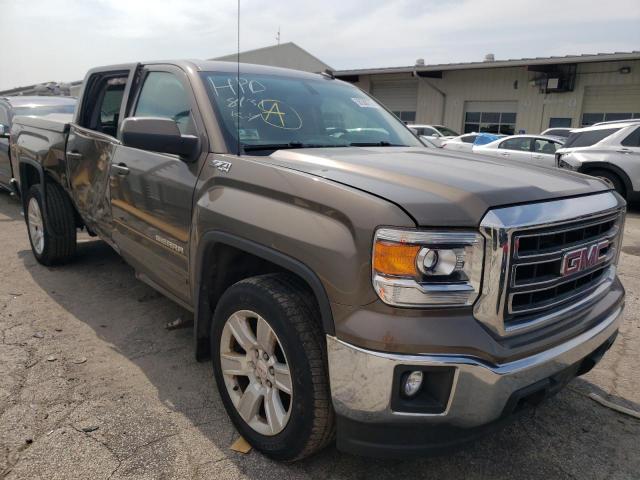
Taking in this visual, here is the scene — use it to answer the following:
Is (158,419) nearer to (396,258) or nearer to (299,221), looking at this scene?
(299,221)

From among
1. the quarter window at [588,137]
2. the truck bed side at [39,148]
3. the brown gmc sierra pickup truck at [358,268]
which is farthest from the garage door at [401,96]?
the brown gmc sierra pickup truck at [358,268]

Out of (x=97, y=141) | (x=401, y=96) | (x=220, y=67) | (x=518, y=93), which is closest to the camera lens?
(x=220, y=67)

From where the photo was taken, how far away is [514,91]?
23.5 meters

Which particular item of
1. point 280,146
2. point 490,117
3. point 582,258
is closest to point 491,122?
point 490,117

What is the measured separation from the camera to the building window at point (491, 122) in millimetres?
24000

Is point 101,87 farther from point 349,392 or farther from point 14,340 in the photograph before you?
point 349,392

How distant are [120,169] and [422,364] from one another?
2599mm

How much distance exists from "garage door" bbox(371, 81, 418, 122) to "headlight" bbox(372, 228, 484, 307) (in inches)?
1049

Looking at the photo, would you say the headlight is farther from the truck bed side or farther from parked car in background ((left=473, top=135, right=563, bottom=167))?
parked car in background ((left=473, top=135, right=563, bottom=167))

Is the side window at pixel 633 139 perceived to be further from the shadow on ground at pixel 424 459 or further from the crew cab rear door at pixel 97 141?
the crew cab rear door at pixel 97 141

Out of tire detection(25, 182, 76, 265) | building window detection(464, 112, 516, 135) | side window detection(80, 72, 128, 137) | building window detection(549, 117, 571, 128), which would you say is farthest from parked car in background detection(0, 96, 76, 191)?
building window detection(464, 112, 516, 135)

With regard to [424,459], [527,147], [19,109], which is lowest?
[424,459]

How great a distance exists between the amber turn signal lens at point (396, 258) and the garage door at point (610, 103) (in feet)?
74.1

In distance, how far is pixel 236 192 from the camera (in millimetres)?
2480
